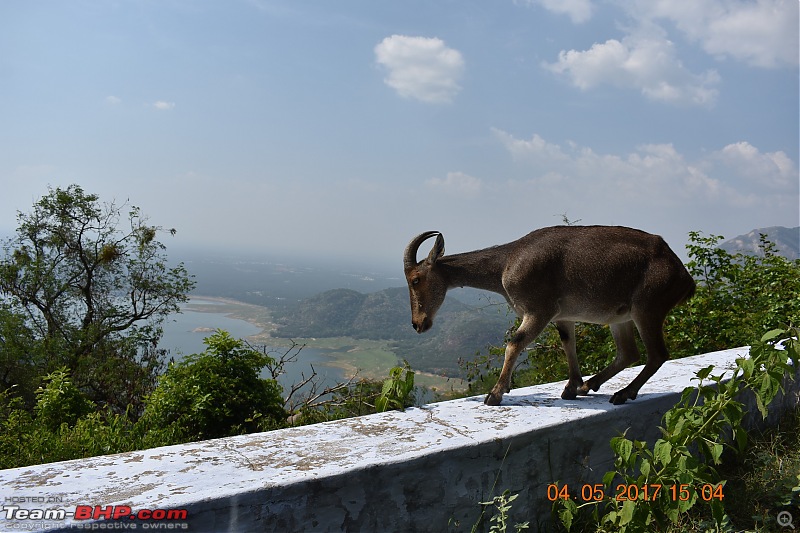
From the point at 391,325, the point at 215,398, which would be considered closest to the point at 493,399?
the point at 215,398

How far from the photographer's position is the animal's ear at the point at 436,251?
4176mm

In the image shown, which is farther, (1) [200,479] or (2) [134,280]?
(2) [134,280]

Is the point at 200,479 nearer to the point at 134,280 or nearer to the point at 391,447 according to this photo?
the point at 391,447

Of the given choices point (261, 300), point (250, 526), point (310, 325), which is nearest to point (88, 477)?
point (250, 526)

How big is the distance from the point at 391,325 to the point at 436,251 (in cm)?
1659

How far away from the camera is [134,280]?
1622 cm

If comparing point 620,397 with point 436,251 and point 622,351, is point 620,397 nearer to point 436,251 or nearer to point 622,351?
point 622,351

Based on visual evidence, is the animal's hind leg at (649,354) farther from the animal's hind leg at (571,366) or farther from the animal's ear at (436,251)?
the animal's ear at (436,251)

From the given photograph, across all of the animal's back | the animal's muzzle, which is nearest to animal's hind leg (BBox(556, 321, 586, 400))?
the animal's back

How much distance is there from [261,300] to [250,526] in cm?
3811

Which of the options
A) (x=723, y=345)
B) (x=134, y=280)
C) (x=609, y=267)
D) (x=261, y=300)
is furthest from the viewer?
(x=261, y=300)

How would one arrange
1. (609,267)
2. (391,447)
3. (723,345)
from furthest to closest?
(723,345)
(609,267)
(391,447)

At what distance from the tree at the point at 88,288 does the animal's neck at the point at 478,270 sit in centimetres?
1136

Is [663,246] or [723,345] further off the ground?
[663,246]
